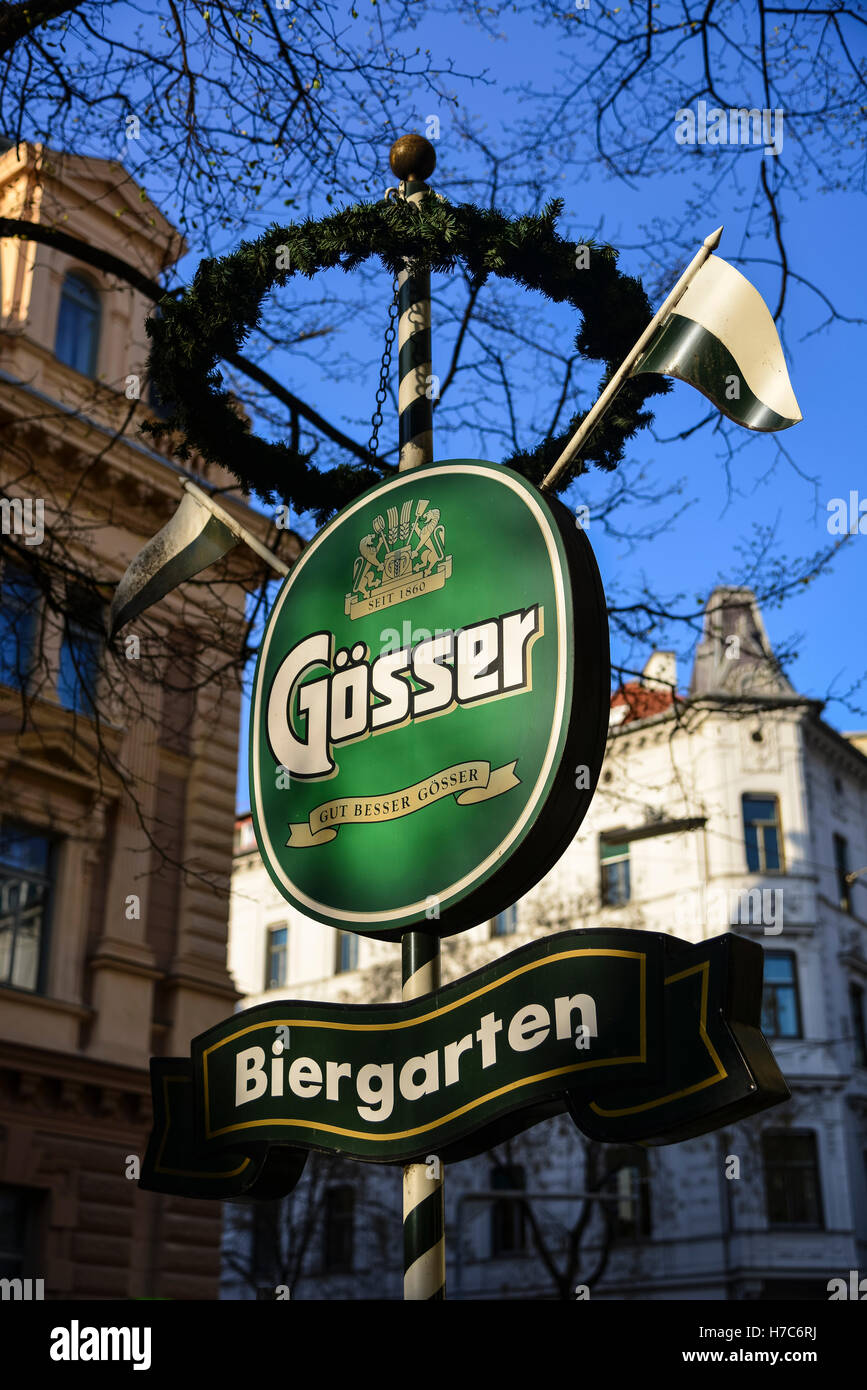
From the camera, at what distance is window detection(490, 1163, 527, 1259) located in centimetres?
2959

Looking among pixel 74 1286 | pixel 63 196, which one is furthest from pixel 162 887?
pixel 63 196

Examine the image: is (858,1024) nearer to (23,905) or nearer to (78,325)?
(23,905)

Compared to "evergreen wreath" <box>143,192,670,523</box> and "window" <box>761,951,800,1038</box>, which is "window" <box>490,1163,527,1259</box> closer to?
"window" <box>761,951,800,1038</box>

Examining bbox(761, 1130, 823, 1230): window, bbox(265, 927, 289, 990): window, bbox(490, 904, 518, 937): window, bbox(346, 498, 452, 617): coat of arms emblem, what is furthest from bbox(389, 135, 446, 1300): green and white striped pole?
bbox(265, 927, 289, 990): window

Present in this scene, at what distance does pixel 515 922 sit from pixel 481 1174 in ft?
18.5

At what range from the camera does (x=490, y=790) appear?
136 inches

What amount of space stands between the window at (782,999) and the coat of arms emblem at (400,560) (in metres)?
26.6

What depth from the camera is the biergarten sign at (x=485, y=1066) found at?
113 inches

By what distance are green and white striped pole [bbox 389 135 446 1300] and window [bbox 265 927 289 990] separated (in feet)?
112

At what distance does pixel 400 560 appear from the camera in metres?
3.86

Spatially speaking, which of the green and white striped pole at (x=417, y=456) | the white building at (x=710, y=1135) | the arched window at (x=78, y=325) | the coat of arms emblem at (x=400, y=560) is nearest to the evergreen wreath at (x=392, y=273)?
the green and white striped pole at (x=417, y=456)

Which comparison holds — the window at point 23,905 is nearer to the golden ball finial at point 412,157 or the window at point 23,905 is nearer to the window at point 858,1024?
the golden ball finial at point 412,157

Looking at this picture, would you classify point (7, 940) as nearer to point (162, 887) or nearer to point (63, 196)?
point (162, 887)

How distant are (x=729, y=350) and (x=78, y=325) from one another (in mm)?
14764
